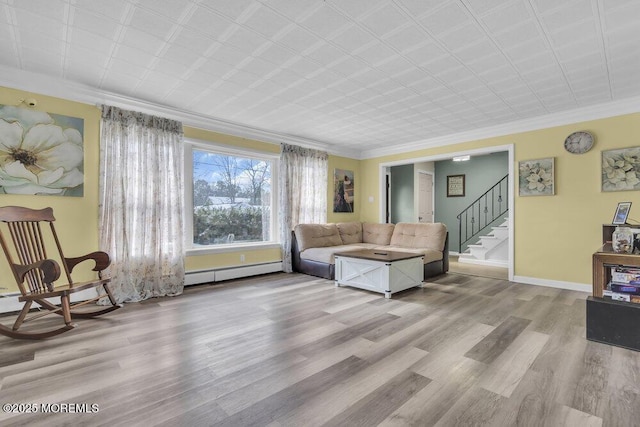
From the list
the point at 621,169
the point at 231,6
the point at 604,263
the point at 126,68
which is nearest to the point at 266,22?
the point at 231,6

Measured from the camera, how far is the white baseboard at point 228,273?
465 centimetres

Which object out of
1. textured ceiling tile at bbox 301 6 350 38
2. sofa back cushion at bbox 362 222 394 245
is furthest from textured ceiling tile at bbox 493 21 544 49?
sofa back cushion at bbox 362 222 394 245

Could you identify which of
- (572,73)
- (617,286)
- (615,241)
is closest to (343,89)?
(572,73)

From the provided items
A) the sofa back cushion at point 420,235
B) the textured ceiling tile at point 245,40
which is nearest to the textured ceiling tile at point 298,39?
the textured ceiling tile at point 245,40

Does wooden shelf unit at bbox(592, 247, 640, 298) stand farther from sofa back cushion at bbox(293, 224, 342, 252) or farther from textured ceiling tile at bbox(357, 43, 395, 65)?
sofa back cushion at bbox(293, 224, 342, 252)

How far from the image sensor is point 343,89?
11.9 ft

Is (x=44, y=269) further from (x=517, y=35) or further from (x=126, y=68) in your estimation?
(x=517, y=35)

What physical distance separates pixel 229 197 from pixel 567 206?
17.8 ft

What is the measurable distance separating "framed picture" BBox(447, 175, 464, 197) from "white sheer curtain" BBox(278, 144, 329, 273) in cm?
410

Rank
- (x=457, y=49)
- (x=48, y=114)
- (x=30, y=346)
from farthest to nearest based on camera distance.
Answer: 1. (x=48, y=114)
2. (x=457, y=49)
3. (x=30, y=346)

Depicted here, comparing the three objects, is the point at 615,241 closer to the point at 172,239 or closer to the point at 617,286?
the point at 617,286

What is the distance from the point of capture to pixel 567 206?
175 inches

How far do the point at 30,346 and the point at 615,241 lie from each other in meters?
5.13

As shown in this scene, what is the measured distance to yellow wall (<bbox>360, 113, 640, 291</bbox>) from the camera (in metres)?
4.09
